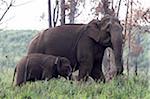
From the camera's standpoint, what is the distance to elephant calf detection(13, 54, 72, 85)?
34.4ft

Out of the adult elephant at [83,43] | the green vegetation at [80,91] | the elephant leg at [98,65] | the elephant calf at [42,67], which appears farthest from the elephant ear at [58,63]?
the green vegetation at [80,91]

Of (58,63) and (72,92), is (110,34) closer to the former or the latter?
(58,63)

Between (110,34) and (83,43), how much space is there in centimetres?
76

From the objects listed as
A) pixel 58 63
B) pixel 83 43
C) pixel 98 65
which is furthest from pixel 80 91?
pixel 98 65

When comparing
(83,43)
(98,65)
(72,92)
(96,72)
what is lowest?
(96,72)

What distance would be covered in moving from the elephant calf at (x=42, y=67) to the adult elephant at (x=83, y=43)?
0.38 meters

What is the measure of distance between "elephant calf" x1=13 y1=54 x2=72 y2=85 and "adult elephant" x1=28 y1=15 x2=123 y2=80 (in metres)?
0.38

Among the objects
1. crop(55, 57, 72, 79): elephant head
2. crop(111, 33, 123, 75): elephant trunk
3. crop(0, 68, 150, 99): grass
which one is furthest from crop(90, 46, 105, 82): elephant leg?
crop(0, 68, 150, 99): grass

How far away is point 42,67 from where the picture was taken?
10.7 meters

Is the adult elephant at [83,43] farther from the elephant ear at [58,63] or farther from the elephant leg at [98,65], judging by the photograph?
the elephant ear at [58,63]

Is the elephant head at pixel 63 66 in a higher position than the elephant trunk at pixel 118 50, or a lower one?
lower

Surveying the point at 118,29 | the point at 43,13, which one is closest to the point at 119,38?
the point at 118,29

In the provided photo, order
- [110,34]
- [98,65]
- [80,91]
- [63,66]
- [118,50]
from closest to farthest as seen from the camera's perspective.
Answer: [80,91] < [118,50] < [110,34] < [63,66] < [98,65]

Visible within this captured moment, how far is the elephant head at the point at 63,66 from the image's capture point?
417 inches
